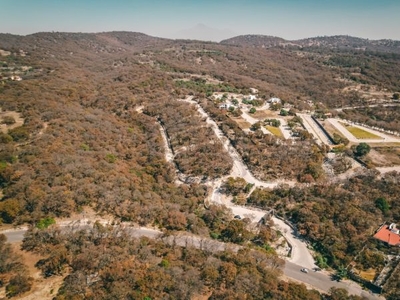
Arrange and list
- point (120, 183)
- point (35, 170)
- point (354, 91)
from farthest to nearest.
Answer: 1. point (354, 91)
2. point (120, 183)
3. point (35, 170)

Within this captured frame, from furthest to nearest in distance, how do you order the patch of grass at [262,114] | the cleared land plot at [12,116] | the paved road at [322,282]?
the patch of grass at [262,114] < the cleared land plot at [12,116] < the paved road at [322,282]

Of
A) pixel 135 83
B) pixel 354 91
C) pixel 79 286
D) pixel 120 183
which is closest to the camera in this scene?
pixel 79 286

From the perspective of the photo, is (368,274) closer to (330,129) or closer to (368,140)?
(368,140)

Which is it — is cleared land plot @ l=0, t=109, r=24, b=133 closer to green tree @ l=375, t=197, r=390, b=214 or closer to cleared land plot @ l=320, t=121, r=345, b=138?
green tree @ l=375, t=197, r=390, b=214

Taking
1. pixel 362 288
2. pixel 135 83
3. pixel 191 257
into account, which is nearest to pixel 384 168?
pixel 362 288

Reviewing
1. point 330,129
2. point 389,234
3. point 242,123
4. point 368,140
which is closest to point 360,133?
point 368,140

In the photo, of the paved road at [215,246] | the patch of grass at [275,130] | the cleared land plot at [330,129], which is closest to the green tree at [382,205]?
the paved road at [215,246]

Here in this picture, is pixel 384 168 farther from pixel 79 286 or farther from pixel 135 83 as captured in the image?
pixel 135 83

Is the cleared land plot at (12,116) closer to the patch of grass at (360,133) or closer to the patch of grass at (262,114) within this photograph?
the patch of grass at (262,114)
